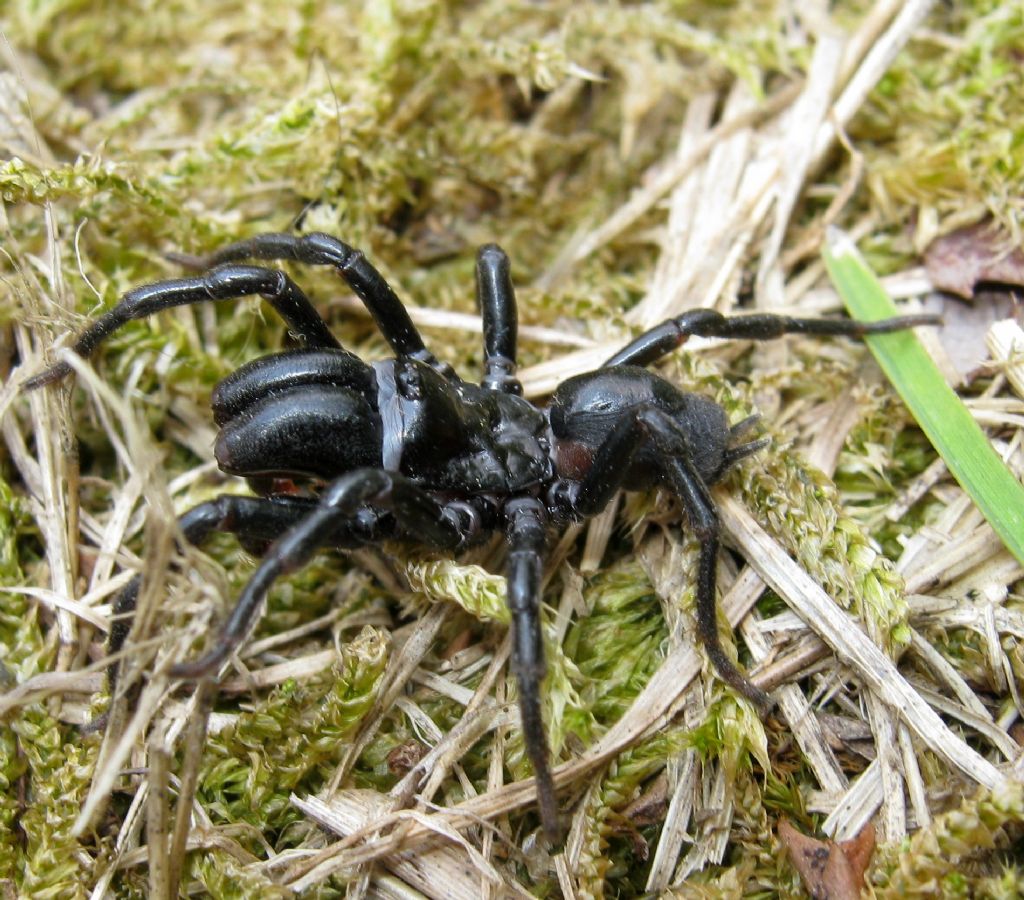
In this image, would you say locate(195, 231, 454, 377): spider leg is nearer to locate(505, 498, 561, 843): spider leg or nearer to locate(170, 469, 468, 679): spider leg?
locate(170, 469, 468, 679): spider leg

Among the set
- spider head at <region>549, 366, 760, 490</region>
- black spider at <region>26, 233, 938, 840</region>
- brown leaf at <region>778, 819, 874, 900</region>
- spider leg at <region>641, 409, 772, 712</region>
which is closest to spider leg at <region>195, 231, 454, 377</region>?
black spider at <region>26, 233, 938, 840</region>

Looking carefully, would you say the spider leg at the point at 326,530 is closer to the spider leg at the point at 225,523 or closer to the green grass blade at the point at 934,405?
the spider leg at the point at 225,523

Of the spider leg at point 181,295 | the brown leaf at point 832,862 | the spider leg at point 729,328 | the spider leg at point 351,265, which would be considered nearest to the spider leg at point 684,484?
the brown leaf at point 832,862

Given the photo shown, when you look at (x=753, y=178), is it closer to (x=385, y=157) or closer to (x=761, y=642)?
(x=385, y=157)

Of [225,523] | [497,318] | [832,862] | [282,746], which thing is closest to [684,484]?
[497,318]

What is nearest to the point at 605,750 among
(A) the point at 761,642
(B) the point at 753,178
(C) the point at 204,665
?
(A) the point at 761,642
